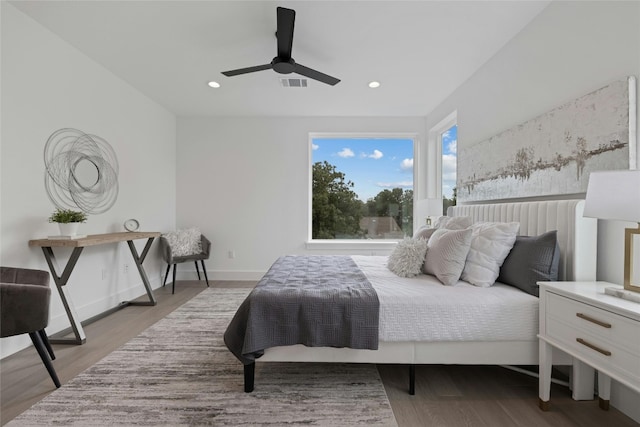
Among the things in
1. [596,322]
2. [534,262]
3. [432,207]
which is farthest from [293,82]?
[596,322]

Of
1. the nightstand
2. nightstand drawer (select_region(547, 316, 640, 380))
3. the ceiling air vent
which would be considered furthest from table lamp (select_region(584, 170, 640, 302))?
the ceiling air vent

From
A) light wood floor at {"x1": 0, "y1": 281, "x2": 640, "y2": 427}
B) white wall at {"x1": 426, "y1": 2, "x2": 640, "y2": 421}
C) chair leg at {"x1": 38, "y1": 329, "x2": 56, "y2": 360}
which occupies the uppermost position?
white wall at {"x1": 426, "y1": 2, "x2": 640, "y2": 421}

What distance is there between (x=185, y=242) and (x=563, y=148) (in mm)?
4345

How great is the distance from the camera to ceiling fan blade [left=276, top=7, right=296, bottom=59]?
2.03 meters

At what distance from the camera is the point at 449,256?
212cm

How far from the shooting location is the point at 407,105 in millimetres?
4281

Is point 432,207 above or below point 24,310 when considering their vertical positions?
above

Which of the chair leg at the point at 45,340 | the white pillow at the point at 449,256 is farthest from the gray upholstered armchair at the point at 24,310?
the white pillow at the point at 449,256

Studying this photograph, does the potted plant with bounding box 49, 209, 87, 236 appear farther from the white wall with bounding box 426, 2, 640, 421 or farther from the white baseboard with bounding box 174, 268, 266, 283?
the white wall with bounding box 426, 2, 640, 421

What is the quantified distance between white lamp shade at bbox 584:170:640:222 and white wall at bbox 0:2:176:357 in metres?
3.78

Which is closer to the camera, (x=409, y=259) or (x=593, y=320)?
(x=593, y=320)

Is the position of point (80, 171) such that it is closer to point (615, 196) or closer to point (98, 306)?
point (98, 306)

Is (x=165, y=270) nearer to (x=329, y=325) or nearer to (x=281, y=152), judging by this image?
(x=281, y=152)

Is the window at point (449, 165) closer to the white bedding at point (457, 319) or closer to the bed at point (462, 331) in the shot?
the bed at point (462, 331)
